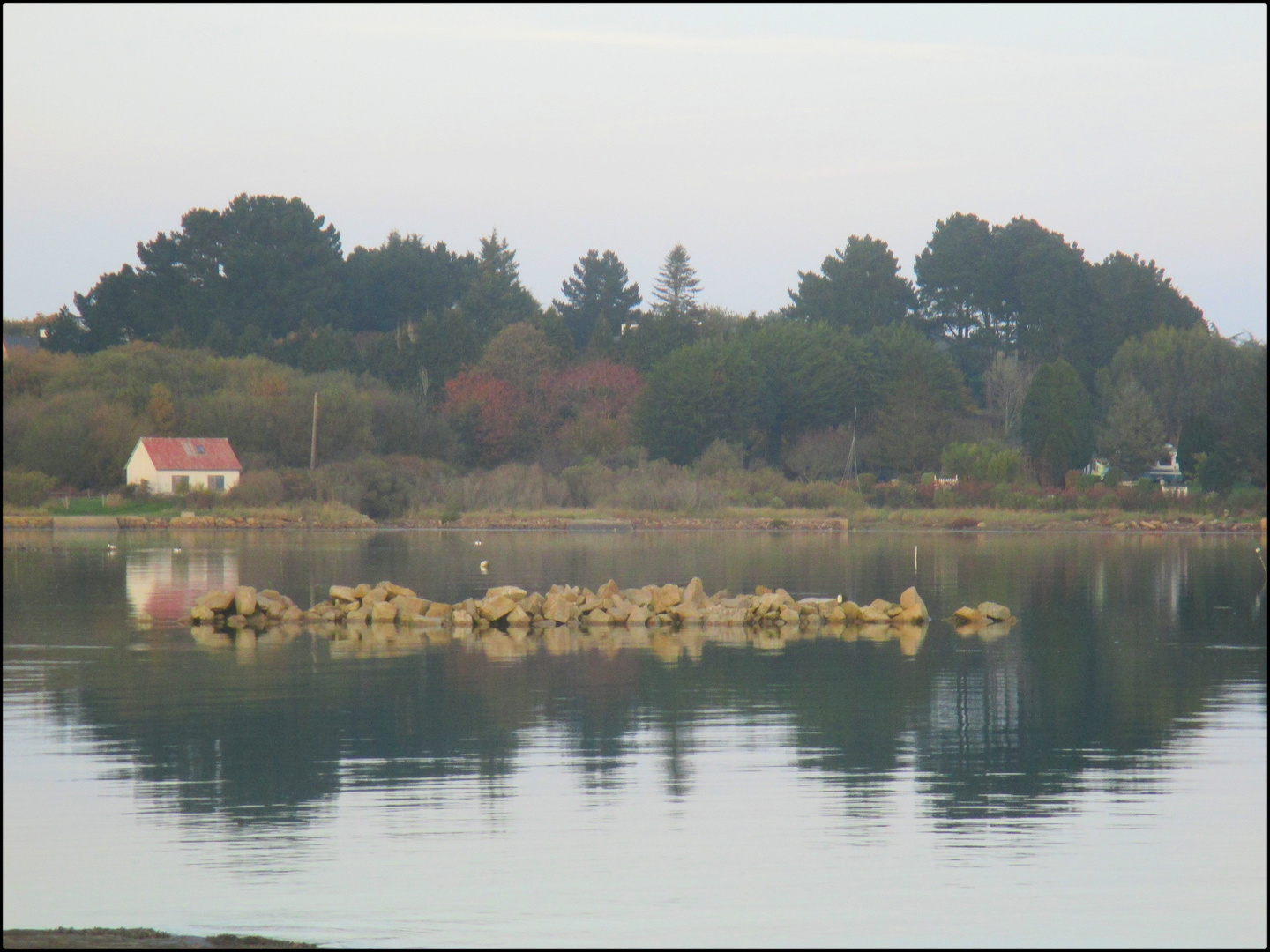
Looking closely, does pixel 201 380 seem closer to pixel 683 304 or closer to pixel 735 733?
pixel 683 304

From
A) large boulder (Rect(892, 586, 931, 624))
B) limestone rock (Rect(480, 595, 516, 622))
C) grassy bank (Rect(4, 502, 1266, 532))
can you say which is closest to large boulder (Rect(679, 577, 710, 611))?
limestone rock (Rect(480, 595, 516, 622))

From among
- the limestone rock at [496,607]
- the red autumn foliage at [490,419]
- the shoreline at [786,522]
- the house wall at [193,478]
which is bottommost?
the limestone rock at [496,607]

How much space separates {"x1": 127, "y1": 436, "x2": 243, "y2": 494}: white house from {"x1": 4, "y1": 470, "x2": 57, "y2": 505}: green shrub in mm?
7538

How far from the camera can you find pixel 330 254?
295 ft

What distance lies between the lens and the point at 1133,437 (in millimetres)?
65062

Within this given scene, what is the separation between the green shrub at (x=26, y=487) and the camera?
47.0 metres

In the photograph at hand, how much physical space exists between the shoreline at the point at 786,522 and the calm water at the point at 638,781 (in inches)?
1272

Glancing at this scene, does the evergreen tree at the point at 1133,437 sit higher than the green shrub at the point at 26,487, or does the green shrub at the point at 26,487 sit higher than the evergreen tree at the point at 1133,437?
the evergreen tree at the point at 1133,437

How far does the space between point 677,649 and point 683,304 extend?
7816 cm

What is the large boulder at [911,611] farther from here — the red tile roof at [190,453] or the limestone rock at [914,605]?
the red tile roof at [190,453]

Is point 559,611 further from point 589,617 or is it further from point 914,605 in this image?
point 914,605

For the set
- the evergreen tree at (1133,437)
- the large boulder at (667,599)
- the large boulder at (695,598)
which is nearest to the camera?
the large boulder at (667,599)

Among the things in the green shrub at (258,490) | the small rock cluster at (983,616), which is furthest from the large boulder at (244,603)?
the green shrub at (258,490)

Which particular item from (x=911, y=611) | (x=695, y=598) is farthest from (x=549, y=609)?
(x=911, y=611)
